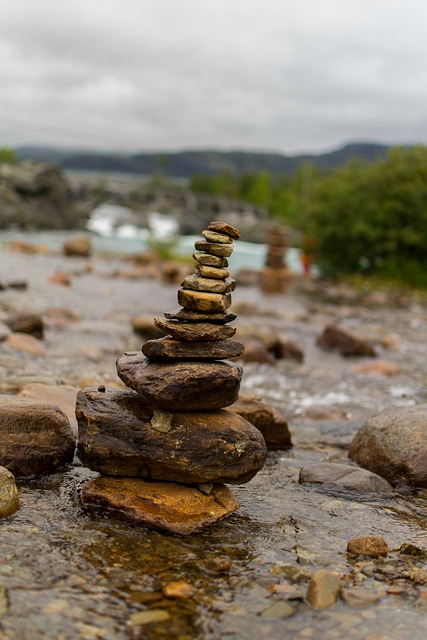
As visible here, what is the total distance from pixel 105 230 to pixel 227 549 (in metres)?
66.4

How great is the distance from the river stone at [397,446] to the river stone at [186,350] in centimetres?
243

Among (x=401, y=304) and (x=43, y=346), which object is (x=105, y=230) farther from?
(x=43, y=346)

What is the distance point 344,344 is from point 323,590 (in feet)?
40.2

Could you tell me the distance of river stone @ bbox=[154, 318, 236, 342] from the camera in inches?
242

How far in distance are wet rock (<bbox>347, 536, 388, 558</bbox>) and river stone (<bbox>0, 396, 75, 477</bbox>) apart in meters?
2.88

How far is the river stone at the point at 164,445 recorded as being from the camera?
5.96m

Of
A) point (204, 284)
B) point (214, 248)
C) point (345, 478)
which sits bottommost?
point (345, 478)

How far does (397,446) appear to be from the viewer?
757cm

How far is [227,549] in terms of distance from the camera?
18.1ft

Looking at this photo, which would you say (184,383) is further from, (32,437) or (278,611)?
(278,611)

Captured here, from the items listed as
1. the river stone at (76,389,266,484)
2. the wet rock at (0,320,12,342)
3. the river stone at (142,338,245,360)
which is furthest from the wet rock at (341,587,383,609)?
the wet rock at (0,320,12,342)

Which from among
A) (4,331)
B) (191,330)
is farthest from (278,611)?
(4,331)

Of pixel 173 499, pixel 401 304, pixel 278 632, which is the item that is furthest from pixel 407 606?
pixel 401 304

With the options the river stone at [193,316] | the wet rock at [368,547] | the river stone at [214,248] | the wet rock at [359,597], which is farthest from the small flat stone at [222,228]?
the wet rock at [359,597]
